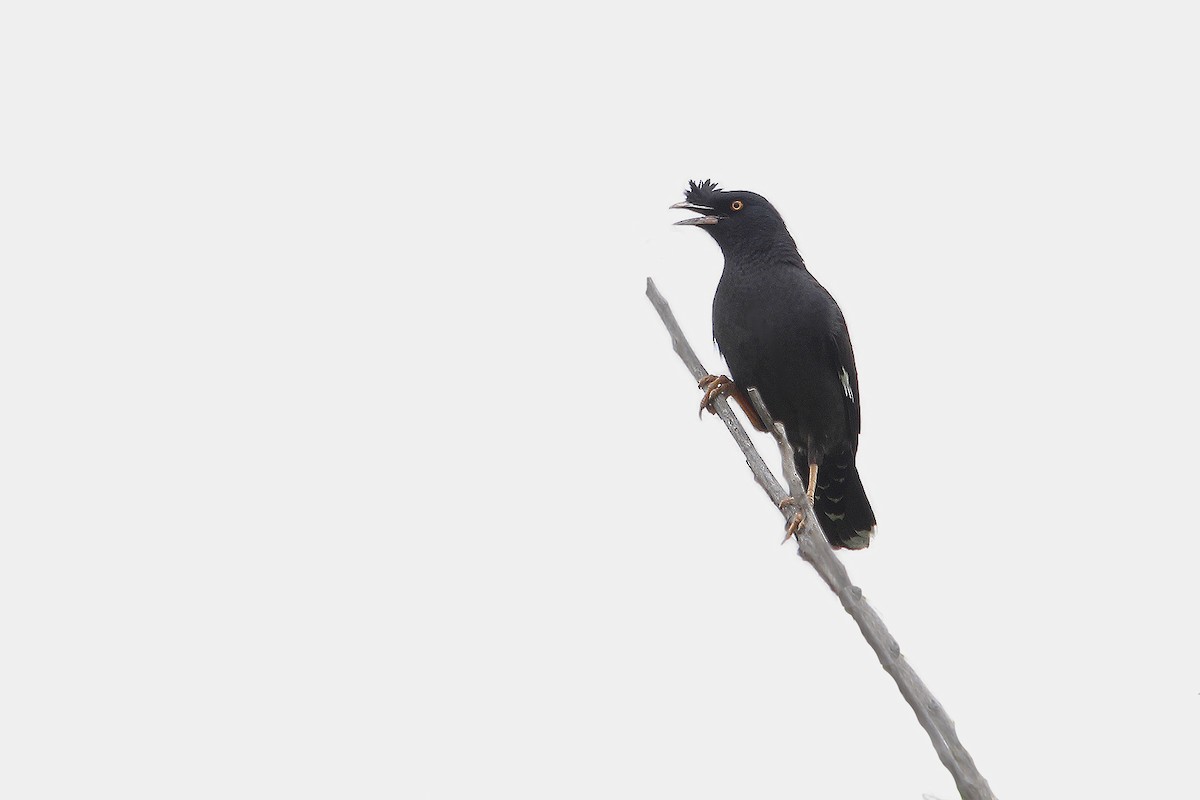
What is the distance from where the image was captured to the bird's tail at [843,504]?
319 inches

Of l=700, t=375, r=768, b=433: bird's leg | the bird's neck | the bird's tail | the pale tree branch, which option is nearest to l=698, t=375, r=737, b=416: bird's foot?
l=700, t=375, r=768, b=433: bird's leg

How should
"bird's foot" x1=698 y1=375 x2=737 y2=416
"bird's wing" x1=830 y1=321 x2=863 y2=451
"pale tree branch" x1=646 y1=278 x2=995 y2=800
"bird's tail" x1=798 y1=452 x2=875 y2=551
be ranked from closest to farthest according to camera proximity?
"pale tree branch" x1=646 y1=278 x2=995 y2=800
"bird's foot" x1=698 y1=375 x2=737 y2=416
"bird's wing" x1=830 y1=321 x2=863 y2=451
"bird's tail" x1=798 y1=452 x2=875 y2=551

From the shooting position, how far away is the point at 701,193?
8109 mm

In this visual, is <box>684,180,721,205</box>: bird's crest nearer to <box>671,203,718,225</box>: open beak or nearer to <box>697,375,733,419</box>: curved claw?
<box>671,203,718,225</box>: open beak

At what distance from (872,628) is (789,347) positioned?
375 centimetres

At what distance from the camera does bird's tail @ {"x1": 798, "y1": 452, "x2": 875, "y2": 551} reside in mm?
8102

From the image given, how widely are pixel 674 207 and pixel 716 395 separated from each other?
5.14 feet

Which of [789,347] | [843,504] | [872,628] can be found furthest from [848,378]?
[872,628]

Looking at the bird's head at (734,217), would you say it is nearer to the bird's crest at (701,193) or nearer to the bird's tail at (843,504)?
the bird's crest at (701,193)

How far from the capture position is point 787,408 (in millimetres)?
7594

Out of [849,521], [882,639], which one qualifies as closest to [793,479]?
[882,639]

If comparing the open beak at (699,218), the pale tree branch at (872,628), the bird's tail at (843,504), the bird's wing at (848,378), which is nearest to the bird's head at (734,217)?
the open beak at (699,218)

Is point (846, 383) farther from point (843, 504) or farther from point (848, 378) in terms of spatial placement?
point (843, 504)

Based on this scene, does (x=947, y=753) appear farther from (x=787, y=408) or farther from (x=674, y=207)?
(x=674, y=207)
